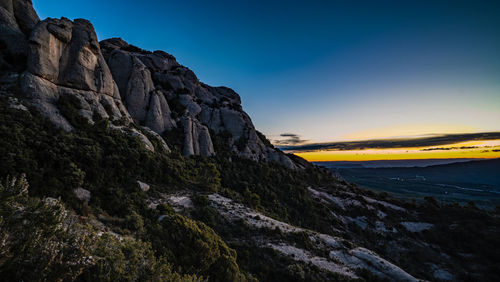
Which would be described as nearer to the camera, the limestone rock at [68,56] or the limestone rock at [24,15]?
the limestone rock at [68,56]

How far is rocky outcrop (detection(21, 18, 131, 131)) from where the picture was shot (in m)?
20.8

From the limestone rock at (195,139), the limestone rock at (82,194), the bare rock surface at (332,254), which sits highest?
the limestone rock at (195,139)

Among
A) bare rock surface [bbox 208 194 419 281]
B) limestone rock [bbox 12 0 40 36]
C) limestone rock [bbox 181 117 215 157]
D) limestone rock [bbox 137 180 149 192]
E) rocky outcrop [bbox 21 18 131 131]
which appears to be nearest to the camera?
bare rock surface [bbox 208 194 419 281]

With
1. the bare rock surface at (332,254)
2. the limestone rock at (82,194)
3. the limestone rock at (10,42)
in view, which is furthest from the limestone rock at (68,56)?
the bare rock surface at (332,254)

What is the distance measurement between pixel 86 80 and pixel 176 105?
21181 millimetres

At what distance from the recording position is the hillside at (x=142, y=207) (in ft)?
22.6

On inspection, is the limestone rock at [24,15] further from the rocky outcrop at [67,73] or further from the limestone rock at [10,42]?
the rocky outcrop at [67,73]

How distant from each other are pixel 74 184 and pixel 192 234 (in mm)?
10343

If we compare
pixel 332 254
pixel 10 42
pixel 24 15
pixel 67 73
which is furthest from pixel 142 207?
pixel 24 15

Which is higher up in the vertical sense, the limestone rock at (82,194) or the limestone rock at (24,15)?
the limestone rock at (24,15)

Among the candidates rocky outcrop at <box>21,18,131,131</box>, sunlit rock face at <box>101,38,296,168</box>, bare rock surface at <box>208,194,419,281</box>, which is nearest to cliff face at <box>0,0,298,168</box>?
rocky outcrop at <box>21,18,131,131</box>

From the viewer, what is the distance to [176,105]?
47.3 metres

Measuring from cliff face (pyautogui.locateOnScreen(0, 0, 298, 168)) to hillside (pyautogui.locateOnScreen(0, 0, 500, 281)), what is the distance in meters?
0.19

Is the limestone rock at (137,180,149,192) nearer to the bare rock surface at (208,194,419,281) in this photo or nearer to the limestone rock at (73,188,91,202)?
the limestone rock at (73,188,91,202)
